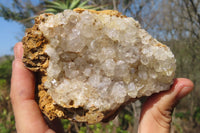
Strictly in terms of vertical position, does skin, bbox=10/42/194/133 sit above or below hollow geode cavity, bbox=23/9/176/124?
below

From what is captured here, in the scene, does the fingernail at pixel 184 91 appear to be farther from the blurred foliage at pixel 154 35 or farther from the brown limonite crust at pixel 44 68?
the blurred foliage at pixel 154 35

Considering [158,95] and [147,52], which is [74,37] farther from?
[158,95]

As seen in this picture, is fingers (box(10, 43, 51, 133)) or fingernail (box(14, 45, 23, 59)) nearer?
fingers (box(10, 43, 51, 133))

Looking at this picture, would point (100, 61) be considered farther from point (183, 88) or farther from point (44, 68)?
point (183, 88)

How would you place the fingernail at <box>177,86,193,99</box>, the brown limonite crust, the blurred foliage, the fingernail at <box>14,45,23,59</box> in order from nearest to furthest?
1. the brown limonite crust
2. the fingernail at <box>177,86,193,99</box>
3. the fingernail at <box>14,45,23,59</box>
4. the blurred foliage

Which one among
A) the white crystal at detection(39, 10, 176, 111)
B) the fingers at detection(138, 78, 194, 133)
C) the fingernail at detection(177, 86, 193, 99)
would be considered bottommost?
the fingers at detection(138, 78, 194, 133)

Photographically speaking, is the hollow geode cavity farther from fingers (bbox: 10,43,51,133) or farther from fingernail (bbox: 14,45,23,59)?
fingernail (bbox: 14,45,23,59)

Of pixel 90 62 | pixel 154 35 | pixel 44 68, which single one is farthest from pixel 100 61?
pixel 154 35

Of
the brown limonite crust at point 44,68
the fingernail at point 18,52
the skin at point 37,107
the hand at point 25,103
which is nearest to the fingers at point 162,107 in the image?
the skin at point 37,107

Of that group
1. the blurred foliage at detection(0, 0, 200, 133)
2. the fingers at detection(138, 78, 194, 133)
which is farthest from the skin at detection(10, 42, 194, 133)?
the blurred foliage at detection(0, 0, 200, 133)
